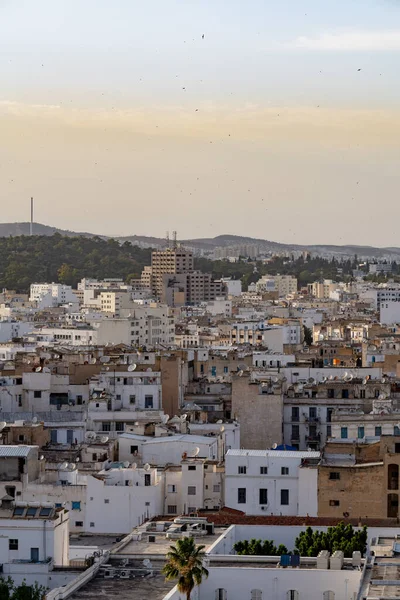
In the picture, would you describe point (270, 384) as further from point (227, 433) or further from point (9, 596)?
point (9, 596)

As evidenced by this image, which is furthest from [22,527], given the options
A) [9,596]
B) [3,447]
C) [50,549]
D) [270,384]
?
[270,384]

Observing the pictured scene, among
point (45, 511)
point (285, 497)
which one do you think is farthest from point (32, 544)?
point (285, 497)

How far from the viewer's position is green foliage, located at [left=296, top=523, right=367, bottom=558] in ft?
92.3

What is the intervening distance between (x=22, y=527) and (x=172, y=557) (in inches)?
166

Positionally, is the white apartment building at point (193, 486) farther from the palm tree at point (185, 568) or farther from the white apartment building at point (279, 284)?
the white apartment building at point (279, 284)

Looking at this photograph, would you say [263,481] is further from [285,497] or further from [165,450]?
[165,450]

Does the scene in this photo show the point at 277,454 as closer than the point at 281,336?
Yes

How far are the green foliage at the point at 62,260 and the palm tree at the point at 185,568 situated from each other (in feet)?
441

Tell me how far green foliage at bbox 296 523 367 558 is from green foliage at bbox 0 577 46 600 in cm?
416

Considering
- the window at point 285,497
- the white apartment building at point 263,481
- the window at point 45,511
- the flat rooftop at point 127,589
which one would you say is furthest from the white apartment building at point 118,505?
the flat rooftop at point 127,589

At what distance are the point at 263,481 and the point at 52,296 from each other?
330ft

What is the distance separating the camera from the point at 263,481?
35875 millimetres

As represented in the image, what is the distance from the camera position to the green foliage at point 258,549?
2794cm

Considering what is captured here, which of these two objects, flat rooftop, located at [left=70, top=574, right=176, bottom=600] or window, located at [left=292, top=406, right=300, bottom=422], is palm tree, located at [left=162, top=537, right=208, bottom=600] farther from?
window, located at [left=292, top=406, right=300, bottom=422]
